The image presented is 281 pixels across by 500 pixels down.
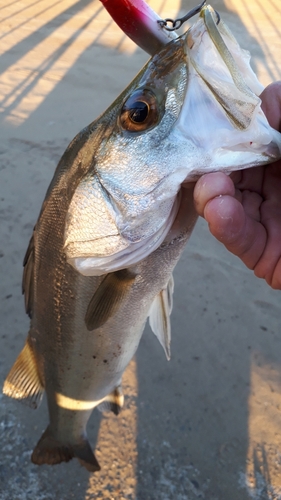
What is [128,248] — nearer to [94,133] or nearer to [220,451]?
[94,133]

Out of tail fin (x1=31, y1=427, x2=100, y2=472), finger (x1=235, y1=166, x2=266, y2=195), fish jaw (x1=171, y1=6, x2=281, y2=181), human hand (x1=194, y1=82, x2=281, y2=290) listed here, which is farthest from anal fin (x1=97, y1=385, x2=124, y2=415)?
fish jaw (x1=171, y1=6, x2=281, y2=181)

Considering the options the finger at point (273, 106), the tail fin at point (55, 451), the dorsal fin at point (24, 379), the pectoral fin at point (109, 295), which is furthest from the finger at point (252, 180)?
the tail fin at point (55, 451)

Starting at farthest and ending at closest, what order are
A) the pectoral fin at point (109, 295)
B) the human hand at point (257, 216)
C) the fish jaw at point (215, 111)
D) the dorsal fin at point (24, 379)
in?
the dorsal fin at point (24, 379)
the pectoral fin at point (109, 295)
the human hand at point (257, 216)
the fish jaw at point (215, 111)

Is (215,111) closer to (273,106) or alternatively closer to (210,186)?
(210,186)

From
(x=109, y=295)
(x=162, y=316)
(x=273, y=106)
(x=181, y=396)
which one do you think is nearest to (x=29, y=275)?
(x=109, y=295)

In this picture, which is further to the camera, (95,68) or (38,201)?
(95,68)

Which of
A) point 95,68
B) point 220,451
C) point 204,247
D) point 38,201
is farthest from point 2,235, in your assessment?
point 95,68

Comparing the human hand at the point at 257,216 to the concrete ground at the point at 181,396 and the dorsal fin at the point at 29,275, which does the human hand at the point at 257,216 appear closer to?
the dorsal fin at the point at 29,275
